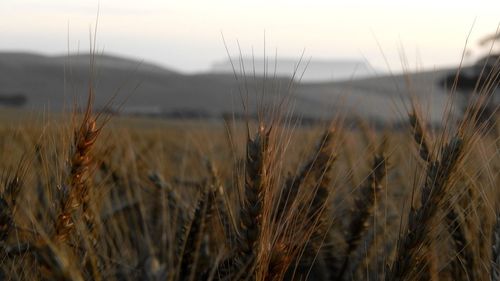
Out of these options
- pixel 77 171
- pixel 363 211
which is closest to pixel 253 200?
pixel 77 171

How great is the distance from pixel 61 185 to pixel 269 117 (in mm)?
279

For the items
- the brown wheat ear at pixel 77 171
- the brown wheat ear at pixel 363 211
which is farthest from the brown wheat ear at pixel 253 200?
the brown wheat ear at pixel 363 211

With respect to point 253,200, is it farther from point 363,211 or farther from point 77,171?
point 363,211

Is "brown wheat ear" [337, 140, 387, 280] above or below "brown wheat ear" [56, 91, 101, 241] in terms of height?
below

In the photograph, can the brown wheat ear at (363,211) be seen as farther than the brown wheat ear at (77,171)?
A: Yes

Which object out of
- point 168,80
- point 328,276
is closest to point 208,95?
point 168,80

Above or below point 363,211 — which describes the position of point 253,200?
above

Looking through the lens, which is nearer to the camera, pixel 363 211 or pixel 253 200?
pixel 253 200

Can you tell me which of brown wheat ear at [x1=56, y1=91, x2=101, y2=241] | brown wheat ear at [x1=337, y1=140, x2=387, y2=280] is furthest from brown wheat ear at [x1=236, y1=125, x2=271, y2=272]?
brown wheat ear at [x1=337, y1=140, x2=387, y2=280]

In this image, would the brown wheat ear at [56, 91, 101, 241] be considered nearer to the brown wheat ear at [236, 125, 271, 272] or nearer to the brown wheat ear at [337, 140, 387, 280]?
the brown wheat ear at [236, 125, 271, 272]

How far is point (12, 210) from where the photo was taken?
1079mm

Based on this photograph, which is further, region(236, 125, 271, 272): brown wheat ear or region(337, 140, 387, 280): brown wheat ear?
region(337, 140, 387, 280): brown wheat ear

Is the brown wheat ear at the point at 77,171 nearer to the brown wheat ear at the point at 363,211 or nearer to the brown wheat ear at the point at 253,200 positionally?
the brown wheat ear at the point at 253,200

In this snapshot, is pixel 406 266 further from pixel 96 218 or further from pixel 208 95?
pixel 208 95
